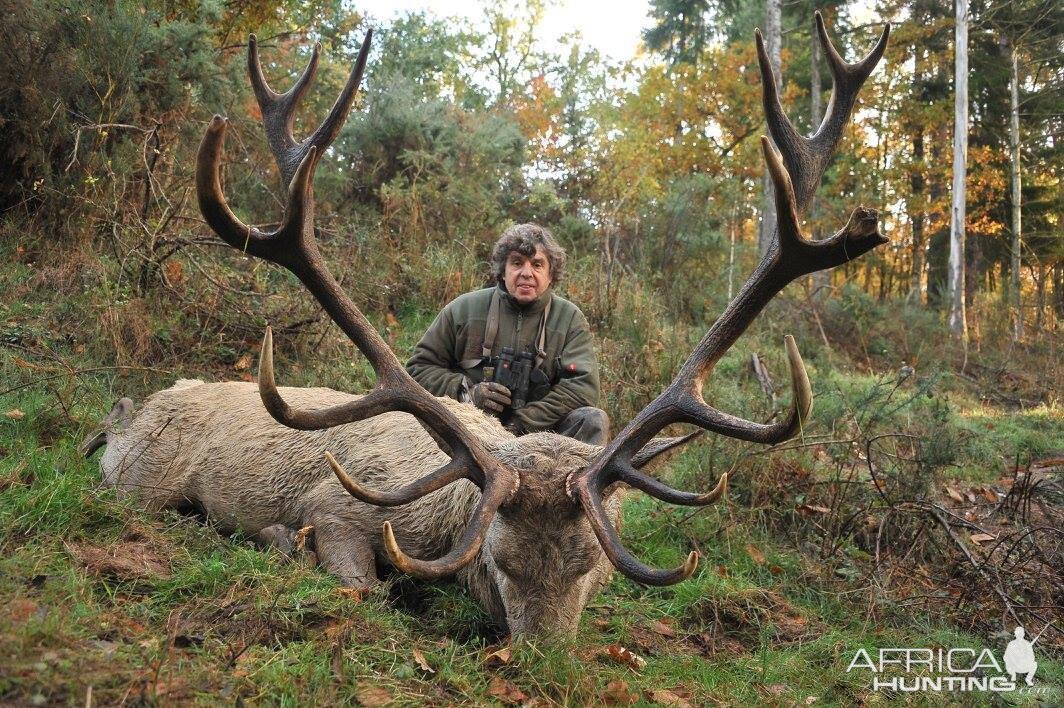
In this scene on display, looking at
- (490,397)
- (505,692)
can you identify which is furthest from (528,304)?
(505,692)

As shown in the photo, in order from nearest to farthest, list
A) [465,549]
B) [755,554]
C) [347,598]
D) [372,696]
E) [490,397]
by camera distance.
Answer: [372,696] → [465,549] → [347,598] → [755,554] → [490,397]

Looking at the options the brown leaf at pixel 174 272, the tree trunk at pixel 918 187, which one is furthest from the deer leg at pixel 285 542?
the tree trunk at pixel 918 187

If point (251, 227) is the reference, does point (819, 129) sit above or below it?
above

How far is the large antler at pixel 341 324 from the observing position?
3230 mm

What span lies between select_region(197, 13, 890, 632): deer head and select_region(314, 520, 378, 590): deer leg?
650mm

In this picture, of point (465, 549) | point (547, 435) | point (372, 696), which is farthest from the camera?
point (547, 435)

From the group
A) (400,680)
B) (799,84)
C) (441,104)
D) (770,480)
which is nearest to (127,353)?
(400,680)

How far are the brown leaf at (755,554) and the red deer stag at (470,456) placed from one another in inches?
59.3

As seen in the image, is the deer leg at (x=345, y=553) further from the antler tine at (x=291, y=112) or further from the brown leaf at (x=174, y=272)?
the brown leaf at (x=174, y=272)

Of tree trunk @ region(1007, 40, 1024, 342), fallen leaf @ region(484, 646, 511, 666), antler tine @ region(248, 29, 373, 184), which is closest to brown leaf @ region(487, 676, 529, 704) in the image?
fallen leaf @ region(484, 646, 511, 666)

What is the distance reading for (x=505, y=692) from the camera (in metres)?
3.09

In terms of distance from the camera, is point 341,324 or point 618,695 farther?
point 341,324

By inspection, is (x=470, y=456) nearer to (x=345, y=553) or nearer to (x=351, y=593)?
(x=351, y=593)

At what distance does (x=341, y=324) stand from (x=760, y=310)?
6.43 feet
